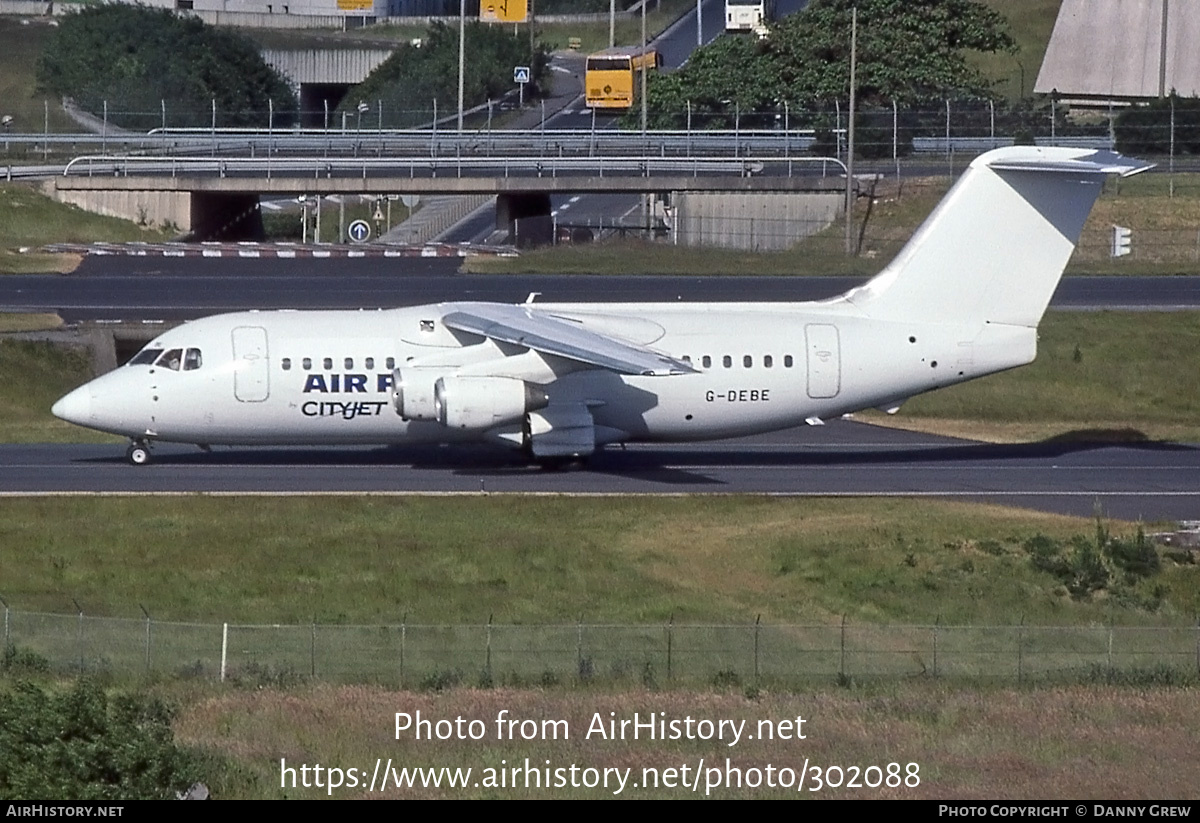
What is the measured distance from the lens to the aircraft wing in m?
31.2

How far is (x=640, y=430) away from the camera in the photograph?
35000 millimetres

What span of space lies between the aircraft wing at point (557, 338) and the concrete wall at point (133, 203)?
40602 mm

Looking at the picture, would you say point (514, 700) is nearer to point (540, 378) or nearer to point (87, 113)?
point (540, 378)

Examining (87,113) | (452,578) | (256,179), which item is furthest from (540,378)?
(87,113)

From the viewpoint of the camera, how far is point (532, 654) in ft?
75.4

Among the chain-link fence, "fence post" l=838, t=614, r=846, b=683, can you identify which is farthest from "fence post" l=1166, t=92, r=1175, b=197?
"fence post" l=838, t=614, r=846, b=683

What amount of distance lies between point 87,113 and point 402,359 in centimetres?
7244

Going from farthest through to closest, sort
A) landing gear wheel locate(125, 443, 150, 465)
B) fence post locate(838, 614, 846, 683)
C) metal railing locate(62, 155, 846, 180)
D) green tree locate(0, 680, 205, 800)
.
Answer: metal railing locate(62, 155, 846, 180) < landing gear wheel locate(125, 443, 150, 465) < fence post locate(838, 614, 846, 683) < green tree locate(0, 680, 205, 800)

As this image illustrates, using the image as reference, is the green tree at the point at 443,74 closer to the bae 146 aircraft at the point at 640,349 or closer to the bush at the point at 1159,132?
the bush at the point at 1159,132

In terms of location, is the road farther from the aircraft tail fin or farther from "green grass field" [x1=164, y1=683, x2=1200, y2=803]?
"green grass field" [x1=164, y1=683, x2=1200, y2=803]

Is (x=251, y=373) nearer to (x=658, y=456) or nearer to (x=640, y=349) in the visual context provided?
(x=640, y=349)

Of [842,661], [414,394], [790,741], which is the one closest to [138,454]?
[414,394]

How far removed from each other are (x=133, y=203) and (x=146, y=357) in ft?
130

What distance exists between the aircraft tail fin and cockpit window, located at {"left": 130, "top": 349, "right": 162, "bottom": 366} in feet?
45.5
